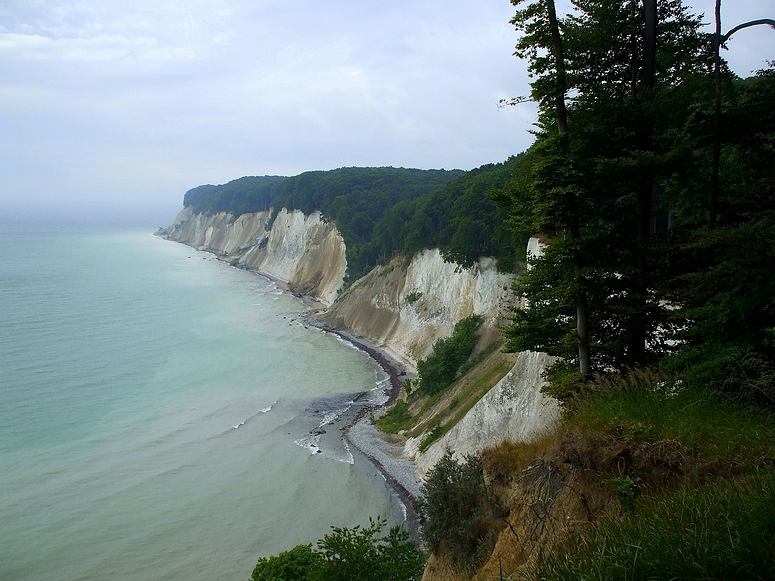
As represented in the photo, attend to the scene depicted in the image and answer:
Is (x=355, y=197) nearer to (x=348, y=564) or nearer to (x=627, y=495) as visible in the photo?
(x=348, y=564)

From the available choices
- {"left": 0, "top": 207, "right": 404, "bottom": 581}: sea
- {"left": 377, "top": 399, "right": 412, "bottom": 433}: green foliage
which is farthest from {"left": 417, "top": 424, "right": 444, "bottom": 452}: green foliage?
{"left": 377, "top": 399, "right": 412, "bottom": 433}: green foliage

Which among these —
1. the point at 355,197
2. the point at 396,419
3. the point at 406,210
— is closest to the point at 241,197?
the point at 355,197

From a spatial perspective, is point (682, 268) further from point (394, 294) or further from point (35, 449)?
point (394, 294)

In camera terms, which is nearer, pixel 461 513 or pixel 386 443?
pixel 461 513

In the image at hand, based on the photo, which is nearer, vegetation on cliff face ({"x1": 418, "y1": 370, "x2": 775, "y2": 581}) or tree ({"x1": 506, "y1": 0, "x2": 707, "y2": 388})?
vegetation on cliff face ({"x1": 418, "y1": 370, "x2": 775, "y2": 581})

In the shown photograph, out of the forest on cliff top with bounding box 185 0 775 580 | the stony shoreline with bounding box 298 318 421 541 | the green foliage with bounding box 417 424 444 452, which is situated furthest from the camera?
the green foliage with bounding box 417 424 444 452

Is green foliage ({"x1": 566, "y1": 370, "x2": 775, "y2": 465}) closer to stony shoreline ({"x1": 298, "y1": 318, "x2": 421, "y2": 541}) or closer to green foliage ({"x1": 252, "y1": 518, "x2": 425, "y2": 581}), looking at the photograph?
green foliage ({"x1": 252, "y1": 518, "x2": 425, "y2": 581})
